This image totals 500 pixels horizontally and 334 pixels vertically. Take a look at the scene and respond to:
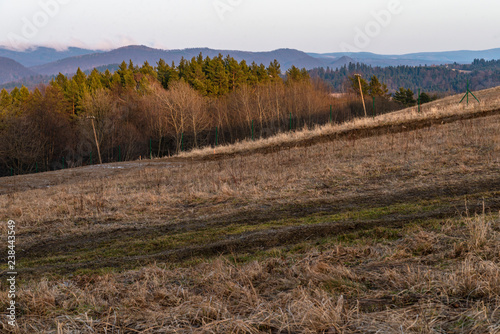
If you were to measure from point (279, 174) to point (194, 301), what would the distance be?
9160mm

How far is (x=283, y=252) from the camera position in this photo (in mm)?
4859

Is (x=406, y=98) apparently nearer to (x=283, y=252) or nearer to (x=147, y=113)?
(x=147, y=113)

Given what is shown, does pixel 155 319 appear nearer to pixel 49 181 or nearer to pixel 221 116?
pixel 49 181

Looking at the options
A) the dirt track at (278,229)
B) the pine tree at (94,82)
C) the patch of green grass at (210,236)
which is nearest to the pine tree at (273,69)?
the pine tree at (94,82)

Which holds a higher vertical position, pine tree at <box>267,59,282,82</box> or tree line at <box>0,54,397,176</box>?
pine tree at <box>267,59,282,82</box>

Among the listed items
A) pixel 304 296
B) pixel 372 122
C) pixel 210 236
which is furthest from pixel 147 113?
pixel 304 296

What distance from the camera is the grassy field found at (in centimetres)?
279

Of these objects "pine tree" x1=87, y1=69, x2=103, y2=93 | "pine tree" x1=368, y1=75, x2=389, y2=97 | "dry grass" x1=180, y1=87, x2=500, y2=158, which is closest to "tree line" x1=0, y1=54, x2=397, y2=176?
"pine tree" x1=87, y1=69, x2=103, y2=93

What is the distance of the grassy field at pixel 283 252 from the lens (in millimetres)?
2785

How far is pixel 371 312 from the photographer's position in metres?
2.71

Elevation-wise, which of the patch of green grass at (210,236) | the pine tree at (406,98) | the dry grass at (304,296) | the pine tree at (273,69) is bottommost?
the patch of green grass at (210,236)

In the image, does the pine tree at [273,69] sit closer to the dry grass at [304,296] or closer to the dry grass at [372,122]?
the dry grass at [372,122]

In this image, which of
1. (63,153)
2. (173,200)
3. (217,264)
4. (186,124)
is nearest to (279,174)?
(173,200)

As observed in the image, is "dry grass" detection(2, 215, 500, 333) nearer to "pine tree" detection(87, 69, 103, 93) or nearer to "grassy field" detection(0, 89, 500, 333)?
"grassy field" detection(0, 89, 500, 333)
